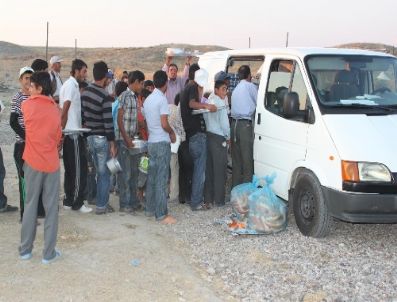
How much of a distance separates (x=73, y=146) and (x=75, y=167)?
29cm

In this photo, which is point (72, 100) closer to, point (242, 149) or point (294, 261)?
point (242, 149)

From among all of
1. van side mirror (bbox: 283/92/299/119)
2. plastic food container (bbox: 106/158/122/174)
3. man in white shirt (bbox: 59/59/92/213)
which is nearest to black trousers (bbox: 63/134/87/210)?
man in white shirt (bbox: 59/59/92/213)

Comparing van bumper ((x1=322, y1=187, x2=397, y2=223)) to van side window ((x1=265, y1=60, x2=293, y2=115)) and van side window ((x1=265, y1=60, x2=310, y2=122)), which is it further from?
van side window ((x1=265, y1=60, x2=293, y2=115))

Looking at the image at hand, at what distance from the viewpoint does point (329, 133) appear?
5.47 meters

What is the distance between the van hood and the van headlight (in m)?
0.05

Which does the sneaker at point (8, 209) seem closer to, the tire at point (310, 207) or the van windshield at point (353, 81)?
the tire at point (310, 207)

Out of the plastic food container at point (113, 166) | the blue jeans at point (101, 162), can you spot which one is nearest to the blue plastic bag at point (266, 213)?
the plastic food container at point (113, 166)

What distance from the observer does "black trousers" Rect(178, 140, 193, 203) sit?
7375mm

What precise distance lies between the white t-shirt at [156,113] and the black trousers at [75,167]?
101 cm

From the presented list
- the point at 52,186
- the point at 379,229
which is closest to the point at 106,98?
the point at 52,186

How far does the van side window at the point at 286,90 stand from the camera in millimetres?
5930

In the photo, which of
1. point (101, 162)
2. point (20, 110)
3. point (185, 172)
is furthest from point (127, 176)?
point (20, 110)

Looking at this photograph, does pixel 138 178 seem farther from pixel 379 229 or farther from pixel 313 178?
pixel 379 229

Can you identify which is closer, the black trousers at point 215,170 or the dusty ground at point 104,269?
the dusty ground at point 104,269
